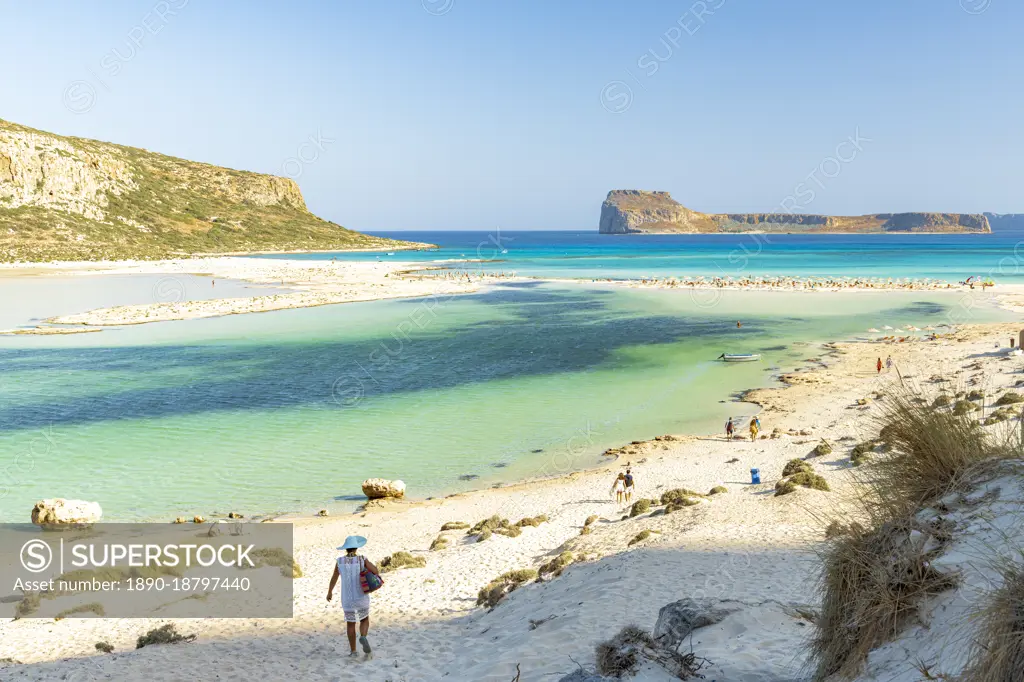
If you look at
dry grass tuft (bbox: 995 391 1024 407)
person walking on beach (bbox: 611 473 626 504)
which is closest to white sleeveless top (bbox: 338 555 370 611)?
person walking on beach (bbox: 611 473 626 504)

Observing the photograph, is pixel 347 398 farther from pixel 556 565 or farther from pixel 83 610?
pixel 556 565

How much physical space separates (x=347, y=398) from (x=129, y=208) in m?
112

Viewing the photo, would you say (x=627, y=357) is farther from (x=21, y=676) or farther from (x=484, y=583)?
(x=21, y=676)

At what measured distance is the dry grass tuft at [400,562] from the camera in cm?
1215

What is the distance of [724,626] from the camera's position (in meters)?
6.66

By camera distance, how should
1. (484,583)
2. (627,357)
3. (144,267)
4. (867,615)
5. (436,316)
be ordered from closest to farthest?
1. (867,615)
2. (484,583)
3. (627,357)
4. (436,316)
5. (144,267)

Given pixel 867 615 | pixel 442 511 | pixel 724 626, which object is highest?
pixel 867 615

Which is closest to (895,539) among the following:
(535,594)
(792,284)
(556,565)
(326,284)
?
(535,594)

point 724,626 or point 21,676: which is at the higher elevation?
point 724,626

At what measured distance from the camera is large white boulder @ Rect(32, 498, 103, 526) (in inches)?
542

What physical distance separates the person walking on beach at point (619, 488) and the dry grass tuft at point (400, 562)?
4996 mm

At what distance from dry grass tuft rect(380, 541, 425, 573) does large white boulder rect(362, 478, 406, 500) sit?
11.8 feet

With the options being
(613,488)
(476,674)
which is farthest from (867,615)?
(613,488)

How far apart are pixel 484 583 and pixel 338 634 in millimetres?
2738
